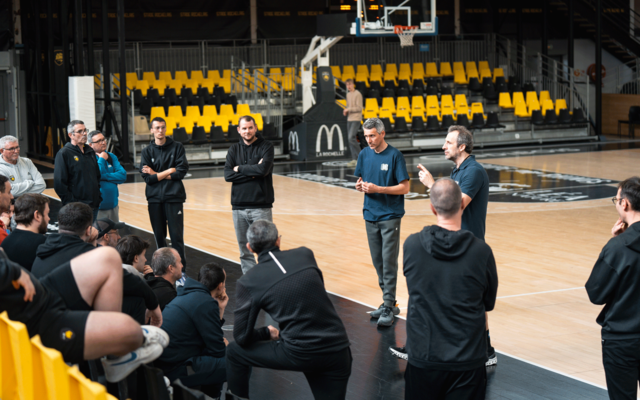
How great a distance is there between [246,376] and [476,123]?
18.5m

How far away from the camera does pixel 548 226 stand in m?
11.2

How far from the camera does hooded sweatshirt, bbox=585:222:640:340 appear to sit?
158 inches

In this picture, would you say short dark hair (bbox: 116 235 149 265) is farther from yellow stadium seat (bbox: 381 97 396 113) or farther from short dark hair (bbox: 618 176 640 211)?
yellow stadium seat (bbox: 381 97 396 113)

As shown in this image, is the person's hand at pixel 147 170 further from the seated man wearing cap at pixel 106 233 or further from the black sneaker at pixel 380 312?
the black sneaker at pixel 380 312

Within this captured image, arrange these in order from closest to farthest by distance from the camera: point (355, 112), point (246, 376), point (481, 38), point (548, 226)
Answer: point (246, 376)
point (548, 226)
point (355, 112)
point (481, 38)

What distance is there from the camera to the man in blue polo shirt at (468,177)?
5574 mm

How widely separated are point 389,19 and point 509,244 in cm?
1254

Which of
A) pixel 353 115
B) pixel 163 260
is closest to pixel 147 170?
pixel 163 260

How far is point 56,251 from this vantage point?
430 cm

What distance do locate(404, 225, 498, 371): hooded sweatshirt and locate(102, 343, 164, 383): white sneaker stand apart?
135cm

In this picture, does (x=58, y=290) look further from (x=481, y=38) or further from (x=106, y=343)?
(x=481, y=38)

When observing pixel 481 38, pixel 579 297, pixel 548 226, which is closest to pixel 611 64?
pixel 481 38

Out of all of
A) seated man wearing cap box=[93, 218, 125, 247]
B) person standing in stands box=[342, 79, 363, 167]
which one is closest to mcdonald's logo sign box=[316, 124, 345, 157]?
person standing in stands box=[342, 79, 363, 167]

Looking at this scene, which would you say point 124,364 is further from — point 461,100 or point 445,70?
point 445,70
